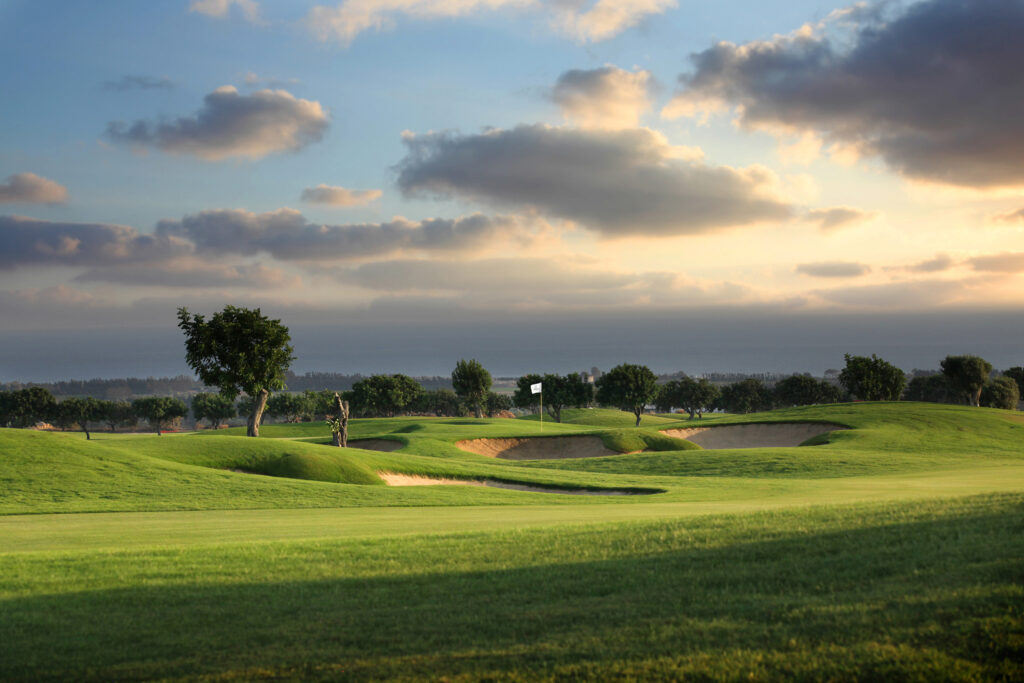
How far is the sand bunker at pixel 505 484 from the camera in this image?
30969 millimetres

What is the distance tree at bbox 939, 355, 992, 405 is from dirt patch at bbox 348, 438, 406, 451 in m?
88.5

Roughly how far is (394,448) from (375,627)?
51.6m

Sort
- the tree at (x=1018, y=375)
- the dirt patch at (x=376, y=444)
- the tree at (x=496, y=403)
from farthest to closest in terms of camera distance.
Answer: the tree at (x=496, y=403)
the tree at (x=1018, y=375)
the dirt patch at (x=376, y=444)

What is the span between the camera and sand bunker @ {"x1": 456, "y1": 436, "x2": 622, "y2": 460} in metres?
60.8

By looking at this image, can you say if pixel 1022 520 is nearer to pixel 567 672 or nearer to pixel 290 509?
pixel 567 672

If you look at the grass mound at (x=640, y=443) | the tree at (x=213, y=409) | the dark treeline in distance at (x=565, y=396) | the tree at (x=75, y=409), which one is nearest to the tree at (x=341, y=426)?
the grass mound at (x=640, y=443)

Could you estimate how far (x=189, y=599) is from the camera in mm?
9609

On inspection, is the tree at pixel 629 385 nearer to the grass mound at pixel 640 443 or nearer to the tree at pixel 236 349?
the grass mound at pixel 640 443

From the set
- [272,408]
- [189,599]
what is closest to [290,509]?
[189,599]

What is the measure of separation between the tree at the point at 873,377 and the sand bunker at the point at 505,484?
255 ft

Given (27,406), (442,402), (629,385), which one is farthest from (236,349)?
(442,402)

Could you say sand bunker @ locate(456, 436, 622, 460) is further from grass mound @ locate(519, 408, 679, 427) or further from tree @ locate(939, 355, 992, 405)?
tree @ locate(939, 355, 992, 405)

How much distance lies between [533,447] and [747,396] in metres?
104

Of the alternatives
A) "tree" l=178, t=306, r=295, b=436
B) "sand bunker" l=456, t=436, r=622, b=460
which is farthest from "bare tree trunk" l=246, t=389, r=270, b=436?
"sand bunker" l=456, t=436, r=622, b=460
